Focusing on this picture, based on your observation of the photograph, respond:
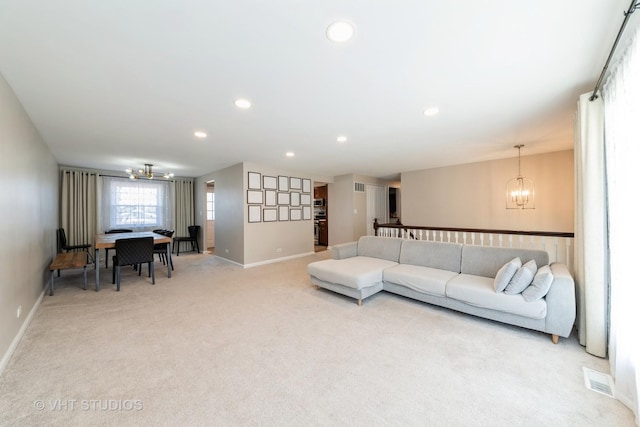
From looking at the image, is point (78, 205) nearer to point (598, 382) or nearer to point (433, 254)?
point (433, 254)

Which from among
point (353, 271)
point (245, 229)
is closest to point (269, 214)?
point (245, 229)

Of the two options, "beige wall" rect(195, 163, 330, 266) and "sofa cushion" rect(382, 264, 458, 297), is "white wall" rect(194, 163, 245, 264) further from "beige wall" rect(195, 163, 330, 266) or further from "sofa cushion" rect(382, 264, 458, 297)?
"sofa cushion" rect(382, 264, 458, 297)

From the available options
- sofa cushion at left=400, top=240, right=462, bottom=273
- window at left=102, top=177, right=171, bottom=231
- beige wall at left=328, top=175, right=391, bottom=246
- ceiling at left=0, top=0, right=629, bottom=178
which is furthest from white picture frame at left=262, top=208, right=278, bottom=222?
window at left=102, top=177, right=171, bottom=231

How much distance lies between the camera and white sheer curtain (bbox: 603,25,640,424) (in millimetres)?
1508

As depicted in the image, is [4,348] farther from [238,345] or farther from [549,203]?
[549,203]

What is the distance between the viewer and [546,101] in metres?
2.58

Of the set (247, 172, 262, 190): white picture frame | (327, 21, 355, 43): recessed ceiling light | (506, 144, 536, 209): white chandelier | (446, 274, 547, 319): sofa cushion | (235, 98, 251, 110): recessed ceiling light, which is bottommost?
(446, 274, 547, 319): sofa cushion

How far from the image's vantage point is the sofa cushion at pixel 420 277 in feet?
9.64

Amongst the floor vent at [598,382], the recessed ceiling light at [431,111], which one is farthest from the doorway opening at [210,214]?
the floor vent at [598,382]

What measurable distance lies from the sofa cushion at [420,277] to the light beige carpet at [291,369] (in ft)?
0.93

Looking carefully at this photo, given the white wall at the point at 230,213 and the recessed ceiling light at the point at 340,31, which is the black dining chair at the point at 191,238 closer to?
the white wall at the point at 230,213

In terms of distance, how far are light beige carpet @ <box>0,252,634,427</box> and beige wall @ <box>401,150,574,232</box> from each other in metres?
3.77

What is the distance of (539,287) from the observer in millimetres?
2326

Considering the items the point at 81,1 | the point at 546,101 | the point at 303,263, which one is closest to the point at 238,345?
the point at 81,1
